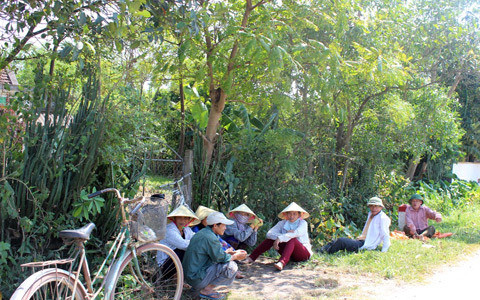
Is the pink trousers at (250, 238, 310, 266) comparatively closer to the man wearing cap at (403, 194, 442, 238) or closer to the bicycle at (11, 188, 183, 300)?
the bicycle at (11, 188, 183, 300)

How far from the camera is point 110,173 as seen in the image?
5.66 m

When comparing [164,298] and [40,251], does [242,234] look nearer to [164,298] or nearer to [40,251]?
[164,298]

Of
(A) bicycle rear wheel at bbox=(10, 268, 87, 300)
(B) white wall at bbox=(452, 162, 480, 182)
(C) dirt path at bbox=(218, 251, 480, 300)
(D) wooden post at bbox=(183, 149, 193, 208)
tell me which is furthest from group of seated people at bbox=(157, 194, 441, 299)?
(B) white wall at bbox=(452, 162, 480, 182)

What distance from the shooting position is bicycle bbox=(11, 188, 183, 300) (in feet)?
12.2

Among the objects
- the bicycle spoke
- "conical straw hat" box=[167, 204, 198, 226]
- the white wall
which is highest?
the white wall

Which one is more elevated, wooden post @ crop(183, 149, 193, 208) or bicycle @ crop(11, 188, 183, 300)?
wooden post @ crop(183, 149, 193, 208)

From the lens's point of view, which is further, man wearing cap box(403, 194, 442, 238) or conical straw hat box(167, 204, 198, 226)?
man wearing cap box(403, 194, 442, 238)

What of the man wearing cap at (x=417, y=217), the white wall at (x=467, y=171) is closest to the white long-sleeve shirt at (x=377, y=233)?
the man wearing cap at (x=417, y=217)

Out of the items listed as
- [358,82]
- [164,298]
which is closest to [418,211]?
[358,82]

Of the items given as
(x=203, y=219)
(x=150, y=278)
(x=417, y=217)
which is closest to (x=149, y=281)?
(x=150, y=278)

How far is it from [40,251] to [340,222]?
6580 millimetres

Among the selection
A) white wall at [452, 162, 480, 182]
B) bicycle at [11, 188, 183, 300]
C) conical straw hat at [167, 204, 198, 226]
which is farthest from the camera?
white wall at [452, 162, 480, 182]

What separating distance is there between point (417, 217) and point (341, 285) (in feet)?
13.6

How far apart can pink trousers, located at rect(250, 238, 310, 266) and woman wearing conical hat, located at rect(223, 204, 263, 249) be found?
0.63 feet
